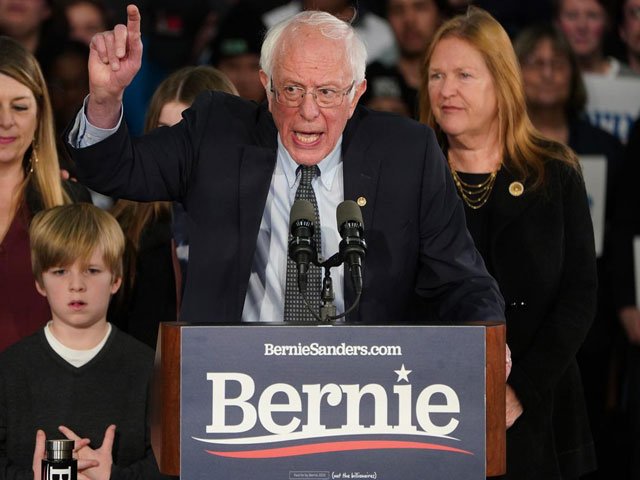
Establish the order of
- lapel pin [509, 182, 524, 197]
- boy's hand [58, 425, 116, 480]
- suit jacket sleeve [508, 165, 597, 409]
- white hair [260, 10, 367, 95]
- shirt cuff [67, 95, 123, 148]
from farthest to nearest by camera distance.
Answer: lapel pin [509, 182, 524, 197] < suit jacket sleeve [508, 165, 597, 409] < boy's hand [58, 425, 116, 480] < white hair [260, 10, 367, 95] < shirt cuff [67, 95, 123, 148]

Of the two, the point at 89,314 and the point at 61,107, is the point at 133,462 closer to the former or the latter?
the point at 89,314

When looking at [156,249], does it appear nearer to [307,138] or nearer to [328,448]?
[307,138]

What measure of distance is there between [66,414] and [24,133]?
0.98 metres

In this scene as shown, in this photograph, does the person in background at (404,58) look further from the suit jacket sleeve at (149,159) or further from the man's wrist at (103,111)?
the man's wrist at (103,111)

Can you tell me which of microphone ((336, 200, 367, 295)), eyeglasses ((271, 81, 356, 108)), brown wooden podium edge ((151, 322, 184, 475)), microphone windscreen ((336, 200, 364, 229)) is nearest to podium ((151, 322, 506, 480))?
brown wooden podium edge ((151, 322, 184, 475))

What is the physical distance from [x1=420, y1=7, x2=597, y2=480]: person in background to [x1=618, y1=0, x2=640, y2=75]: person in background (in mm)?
2221

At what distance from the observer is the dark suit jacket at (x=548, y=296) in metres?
3.87

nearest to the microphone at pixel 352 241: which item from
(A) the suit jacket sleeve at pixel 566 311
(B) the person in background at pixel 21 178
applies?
(A) the suit jacket sleeve at pixel 566 311

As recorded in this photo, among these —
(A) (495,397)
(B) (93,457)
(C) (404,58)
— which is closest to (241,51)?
(C) (404,58)

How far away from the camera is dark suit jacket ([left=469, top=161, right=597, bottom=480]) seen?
3.87 metres

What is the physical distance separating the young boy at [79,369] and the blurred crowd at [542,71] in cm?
149

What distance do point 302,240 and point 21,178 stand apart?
74.9 inches

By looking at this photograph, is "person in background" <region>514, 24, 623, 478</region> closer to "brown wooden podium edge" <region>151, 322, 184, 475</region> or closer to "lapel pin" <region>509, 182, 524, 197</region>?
"lapel pin" <region>509, 182, 524, 197</region>

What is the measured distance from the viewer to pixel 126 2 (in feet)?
20.6
